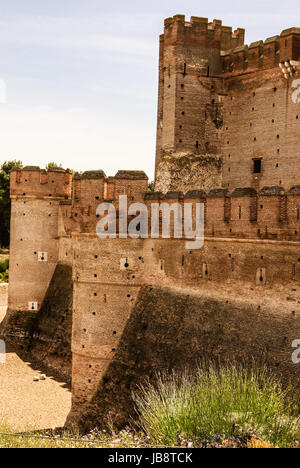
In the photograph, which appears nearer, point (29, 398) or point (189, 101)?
point (29, 398)

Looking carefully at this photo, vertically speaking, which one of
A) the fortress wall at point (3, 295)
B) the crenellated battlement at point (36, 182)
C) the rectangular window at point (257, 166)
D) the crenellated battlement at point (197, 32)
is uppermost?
the crenellated battlement at point (197, 32)

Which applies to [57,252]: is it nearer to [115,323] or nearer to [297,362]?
[115,323]

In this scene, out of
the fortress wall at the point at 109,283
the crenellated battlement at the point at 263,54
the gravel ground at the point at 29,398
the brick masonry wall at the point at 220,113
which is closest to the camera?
the fortress wall at the point at 109,283

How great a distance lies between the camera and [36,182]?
78.9 feet

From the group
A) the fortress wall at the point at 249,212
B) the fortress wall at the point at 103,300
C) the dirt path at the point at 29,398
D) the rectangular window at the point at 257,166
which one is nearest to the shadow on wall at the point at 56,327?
the dirt path at the point at 29,398

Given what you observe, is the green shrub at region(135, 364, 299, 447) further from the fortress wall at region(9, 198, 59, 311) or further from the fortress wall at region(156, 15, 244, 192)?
the fortress wall at region(156, 15, 244, 192)

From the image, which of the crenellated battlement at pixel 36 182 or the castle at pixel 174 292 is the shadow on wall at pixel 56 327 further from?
the crenellated battlement at pixel 36 182

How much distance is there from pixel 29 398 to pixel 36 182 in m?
10.1

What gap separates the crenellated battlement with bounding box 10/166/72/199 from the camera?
24.1m

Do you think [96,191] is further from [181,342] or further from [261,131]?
[261,131]

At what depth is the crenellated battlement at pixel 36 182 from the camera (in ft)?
78.9

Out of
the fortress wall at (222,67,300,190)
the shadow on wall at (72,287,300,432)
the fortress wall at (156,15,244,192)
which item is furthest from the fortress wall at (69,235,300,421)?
the fortress wall at (222,67,300,190)

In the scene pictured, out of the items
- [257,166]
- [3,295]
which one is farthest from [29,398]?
[257,166]

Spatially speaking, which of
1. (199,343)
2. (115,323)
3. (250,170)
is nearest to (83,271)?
(115,323)
